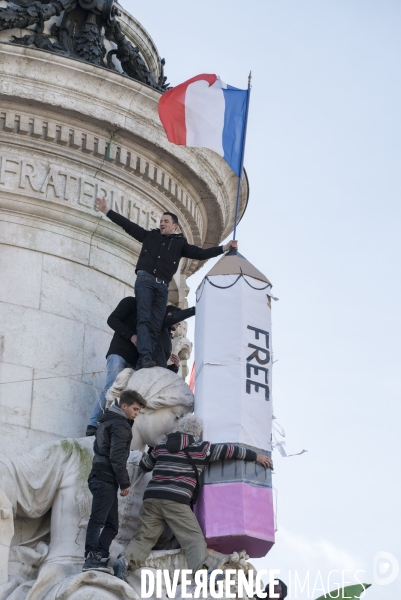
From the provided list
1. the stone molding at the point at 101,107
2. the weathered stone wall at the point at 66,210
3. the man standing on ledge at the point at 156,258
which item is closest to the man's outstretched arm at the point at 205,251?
the man standing on ledge at the point at 156,258

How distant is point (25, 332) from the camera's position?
17.2 m

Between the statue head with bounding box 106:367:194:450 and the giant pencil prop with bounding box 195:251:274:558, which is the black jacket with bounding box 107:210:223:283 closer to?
the giant pencil prop with bounding box 195:251:274:558

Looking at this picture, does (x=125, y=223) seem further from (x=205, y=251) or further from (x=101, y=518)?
(x=101, y=518)

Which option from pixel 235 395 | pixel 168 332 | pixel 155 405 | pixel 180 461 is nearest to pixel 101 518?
pixel 180 461

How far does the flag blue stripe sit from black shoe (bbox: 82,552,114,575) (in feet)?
16.4

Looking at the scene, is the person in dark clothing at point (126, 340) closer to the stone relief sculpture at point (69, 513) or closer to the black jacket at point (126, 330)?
the black jacket at point (126, 330)

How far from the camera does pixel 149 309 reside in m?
17.1

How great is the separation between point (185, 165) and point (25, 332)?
119 inches

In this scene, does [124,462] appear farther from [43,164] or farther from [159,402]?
[43,164]

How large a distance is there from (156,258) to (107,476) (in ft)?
10.0

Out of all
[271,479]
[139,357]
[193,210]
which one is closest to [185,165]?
[193,210]

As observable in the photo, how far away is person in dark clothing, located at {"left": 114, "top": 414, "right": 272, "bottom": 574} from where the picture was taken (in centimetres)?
1517

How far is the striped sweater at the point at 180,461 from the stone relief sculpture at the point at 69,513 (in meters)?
0.41

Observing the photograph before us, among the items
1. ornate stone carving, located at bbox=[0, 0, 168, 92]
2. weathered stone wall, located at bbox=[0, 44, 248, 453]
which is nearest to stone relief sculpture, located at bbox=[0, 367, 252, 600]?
weathered stone wall, located at bbox=[0, 44, 248, 453]
